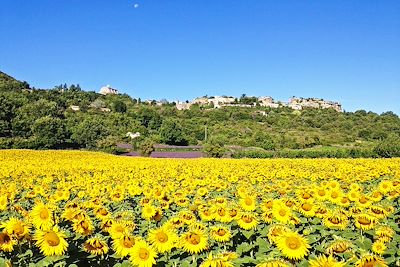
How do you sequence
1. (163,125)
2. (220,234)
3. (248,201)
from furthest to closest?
(163,125)
(248,201)
(220,234)

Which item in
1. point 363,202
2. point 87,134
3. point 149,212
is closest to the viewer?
point 149,212

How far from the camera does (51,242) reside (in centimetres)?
344

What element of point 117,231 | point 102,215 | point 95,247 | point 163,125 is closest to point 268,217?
point 117,231

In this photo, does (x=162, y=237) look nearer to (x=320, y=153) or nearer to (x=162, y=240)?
(x=162, y=240)

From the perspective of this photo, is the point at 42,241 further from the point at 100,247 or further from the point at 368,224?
the point at 368,224

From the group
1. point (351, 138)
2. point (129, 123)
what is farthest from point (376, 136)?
point (129, 123)

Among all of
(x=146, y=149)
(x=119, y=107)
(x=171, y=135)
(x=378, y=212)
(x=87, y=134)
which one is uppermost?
(x=119, y=107)

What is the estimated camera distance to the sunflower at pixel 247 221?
15.7 feet

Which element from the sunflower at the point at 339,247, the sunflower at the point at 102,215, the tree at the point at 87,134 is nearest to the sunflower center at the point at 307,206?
the sunflower at the point at 339,247

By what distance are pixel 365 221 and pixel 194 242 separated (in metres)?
2.18

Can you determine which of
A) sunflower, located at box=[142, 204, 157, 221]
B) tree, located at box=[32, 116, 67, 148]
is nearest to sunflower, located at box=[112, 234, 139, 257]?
sunflower, located at box=[142, 204, 157, 221]

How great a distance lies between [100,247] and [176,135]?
6765 centimetres

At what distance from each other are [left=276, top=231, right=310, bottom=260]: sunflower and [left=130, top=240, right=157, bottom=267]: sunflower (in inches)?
44.7

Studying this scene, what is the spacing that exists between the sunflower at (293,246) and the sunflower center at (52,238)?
1.99 m
